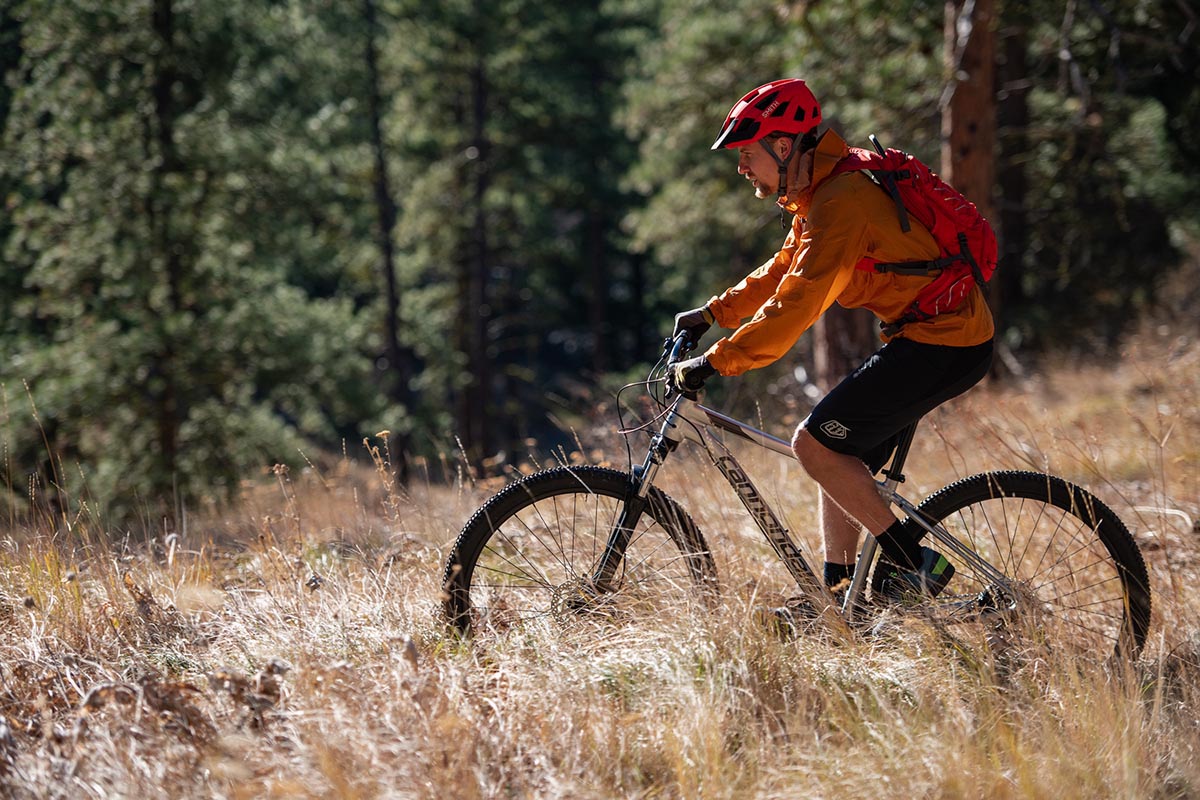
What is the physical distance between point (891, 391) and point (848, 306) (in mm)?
337

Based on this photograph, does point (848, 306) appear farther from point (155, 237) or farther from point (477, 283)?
point (477, 283)

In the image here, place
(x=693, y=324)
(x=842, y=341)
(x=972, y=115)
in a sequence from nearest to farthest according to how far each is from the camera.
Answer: (x=693, y=324) < (x=972, y=115) < (x=842, y=341)

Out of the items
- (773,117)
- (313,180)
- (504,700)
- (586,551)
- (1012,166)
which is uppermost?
(313,180)

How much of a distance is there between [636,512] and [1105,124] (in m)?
11.3

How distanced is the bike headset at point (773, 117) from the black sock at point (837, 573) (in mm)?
1560

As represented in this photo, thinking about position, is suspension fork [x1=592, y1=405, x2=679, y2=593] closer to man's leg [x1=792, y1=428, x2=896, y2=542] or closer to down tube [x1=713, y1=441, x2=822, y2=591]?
down tube [x1=713, y1=441, x2=822, y2=591]

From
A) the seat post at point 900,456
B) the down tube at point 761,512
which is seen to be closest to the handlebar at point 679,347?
the down tube at point 761,512

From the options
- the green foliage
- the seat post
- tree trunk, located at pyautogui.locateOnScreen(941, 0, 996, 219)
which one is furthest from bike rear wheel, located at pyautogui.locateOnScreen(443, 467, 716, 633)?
the green foliage

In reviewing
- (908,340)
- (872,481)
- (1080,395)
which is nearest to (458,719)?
(872,481)

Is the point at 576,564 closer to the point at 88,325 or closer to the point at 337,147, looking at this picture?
the point at 88,325

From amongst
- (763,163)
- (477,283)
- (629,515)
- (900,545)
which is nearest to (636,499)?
(629,515)

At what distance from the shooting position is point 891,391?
3.52 m

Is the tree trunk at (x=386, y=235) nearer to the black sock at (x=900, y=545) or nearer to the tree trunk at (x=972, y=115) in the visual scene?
the tree trunk at (x=972, y=115)

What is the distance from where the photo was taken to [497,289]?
91.7ft
